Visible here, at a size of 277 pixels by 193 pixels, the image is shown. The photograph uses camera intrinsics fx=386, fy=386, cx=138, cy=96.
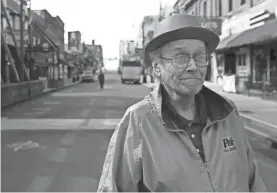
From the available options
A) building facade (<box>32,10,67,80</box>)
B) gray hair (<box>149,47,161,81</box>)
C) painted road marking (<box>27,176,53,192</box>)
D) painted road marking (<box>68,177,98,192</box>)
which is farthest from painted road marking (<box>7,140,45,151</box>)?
building facade (<box>32,10,67,80</box>)

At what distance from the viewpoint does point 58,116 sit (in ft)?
47.1

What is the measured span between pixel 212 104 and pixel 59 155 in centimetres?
612

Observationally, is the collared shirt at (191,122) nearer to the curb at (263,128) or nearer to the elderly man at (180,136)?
the elderly man at (180,136)

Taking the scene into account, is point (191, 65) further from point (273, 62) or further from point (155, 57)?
point (273, 62)

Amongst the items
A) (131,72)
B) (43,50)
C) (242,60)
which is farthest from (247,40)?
(131,72)

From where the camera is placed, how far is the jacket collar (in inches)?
78.8

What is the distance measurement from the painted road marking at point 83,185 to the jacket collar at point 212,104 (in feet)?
12.4

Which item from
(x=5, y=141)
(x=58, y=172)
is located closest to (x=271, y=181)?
(x=58, y=172)

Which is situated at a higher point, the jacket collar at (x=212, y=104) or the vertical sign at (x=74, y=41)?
the vertical sign at (x=74, y=41)

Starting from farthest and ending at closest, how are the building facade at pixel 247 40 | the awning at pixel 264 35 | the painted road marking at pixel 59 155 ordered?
the building facade at pixel 247 40, the awning at pixel 264 35, the painted road marking at pixel 59 155

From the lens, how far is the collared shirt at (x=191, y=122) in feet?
6.31

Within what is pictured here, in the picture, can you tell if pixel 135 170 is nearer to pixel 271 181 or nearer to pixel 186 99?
pixel 186 99

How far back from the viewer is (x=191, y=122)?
1.98 m

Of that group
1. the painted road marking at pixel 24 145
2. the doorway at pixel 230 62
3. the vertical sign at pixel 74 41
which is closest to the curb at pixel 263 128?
the painted road marking at pixel 24 145
